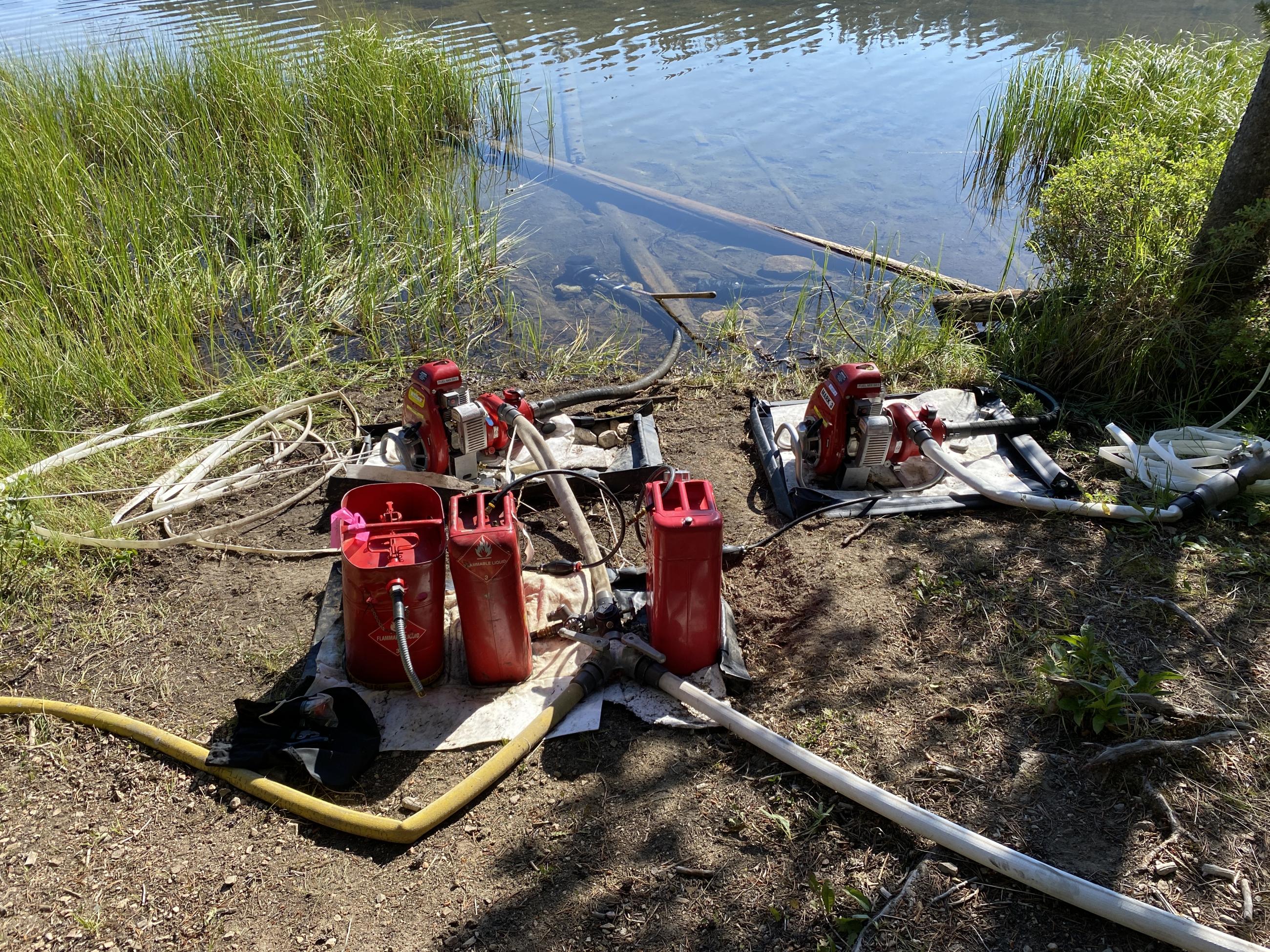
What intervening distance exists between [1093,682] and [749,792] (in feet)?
3.26

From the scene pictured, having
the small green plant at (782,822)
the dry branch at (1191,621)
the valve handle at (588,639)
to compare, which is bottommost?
the small green plant at (782,822)

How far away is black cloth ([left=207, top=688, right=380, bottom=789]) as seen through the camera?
2.38m

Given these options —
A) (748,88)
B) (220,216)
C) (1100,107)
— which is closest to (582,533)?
(220,216)

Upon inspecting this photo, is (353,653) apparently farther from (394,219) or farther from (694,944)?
(394,219)

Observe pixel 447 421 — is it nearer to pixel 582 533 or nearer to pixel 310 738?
pixel 582 533

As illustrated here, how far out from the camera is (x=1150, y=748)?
2.09 metres

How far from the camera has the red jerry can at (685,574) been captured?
97.5 inches

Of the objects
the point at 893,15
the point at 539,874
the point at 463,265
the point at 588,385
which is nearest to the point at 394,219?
the point at 463,265

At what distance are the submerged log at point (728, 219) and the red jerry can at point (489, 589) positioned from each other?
3858 millimetres

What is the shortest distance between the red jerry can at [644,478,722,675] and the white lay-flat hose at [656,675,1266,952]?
0.22 meters

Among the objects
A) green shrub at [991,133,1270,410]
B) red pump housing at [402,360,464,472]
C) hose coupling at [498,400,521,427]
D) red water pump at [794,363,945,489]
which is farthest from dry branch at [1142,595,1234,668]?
red pump housing at [402,360,464,472]

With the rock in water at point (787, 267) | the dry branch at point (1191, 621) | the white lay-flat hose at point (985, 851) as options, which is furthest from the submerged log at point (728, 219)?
the white lay-flat hose at point (985, 851)

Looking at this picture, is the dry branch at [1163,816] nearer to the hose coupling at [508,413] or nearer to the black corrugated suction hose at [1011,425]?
the black corrugated suction hose at [1011,425]

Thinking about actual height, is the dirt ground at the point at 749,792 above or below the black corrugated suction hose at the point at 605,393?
below
